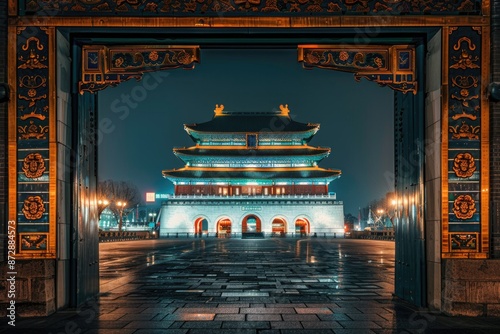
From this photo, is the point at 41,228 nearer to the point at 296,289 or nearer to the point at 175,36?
the point at 175,36

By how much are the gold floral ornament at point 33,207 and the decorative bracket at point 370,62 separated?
5.16 meters

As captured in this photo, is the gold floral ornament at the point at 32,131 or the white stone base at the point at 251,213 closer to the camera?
the gold floral ornament at the point at 32,131

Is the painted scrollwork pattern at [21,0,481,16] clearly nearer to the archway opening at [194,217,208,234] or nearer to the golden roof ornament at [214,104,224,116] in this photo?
the archway opening at [194,217,208,234]

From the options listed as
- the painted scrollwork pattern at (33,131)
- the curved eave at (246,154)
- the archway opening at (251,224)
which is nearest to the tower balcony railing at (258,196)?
the archway opening at (251,224)

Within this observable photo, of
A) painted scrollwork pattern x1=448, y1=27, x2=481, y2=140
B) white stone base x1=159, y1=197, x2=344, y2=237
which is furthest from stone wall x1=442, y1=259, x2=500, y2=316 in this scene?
white stone base x1=159, y1=197, x2=344, y2=237

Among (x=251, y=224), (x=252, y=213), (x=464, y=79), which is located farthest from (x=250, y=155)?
(x=464, y=79)

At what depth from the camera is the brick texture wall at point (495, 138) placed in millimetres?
8500

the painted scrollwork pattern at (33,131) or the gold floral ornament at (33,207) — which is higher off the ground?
the painted scrollwork pattern at (33,131)

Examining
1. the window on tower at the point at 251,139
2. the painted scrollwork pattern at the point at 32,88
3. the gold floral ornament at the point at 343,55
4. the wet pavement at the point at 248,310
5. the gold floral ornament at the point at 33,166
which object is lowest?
the wet pavement at the point at 248,310

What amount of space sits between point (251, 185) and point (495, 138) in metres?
63.3

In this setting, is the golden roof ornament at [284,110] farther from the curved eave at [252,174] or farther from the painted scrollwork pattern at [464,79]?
the painted scrollwork pattern at [464,79]

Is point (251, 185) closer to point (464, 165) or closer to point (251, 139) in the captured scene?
point (251, 139)

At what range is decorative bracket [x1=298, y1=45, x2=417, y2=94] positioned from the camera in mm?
9117

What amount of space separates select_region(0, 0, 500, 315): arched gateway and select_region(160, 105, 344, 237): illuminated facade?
5889cm
